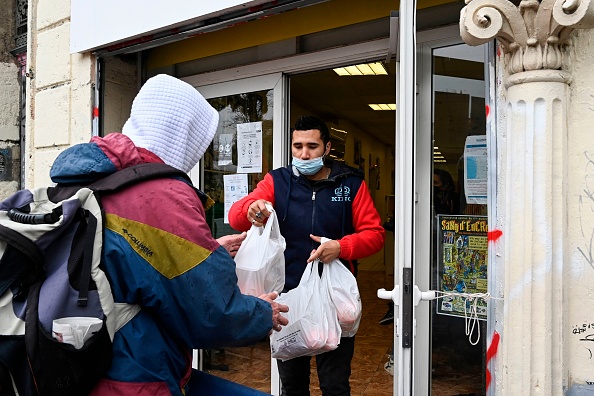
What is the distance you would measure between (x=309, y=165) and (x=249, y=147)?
1.33 meters

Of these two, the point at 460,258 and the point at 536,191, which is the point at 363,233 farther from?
the point at 536,191

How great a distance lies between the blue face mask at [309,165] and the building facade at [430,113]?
0.50m

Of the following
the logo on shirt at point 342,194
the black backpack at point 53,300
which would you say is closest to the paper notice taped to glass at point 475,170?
the logo on shirt at point 342,194

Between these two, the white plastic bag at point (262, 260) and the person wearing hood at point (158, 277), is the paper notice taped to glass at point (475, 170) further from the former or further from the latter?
the person wearing hood at point (158, 277)

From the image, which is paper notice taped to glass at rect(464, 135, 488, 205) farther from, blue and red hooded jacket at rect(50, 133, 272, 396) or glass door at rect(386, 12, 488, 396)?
blue and red hooded jacket at rect(50, 133, 272, 396)

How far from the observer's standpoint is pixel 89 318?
1.35 metres

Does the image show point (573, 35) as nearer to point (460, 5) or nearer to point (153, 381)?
point (460, 5)

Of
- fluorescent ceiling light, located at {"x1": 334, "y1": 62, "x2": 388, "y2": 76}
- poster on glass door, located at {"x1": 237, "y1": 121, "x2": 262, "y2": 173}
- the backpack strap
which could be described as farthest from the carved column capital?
fluorescent ceiling light, located at {"x1": 334, "y1": 62, "x2": 388, "y2": 76}

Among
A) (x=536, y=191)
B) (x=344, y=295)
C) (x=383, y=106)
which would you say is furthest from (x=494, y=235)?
(x=383, y=106)

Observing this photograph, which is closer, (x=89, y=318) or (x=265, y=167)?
(x=89, y=318)

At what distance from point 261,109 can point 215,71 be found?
537 millimetres

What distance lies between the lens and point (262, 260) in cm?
251

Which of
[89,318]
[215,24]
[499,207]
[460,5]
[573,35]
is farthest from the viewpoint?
[215,24]

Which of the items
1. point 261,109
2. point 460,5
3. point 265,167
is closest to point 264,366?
point 265,167
